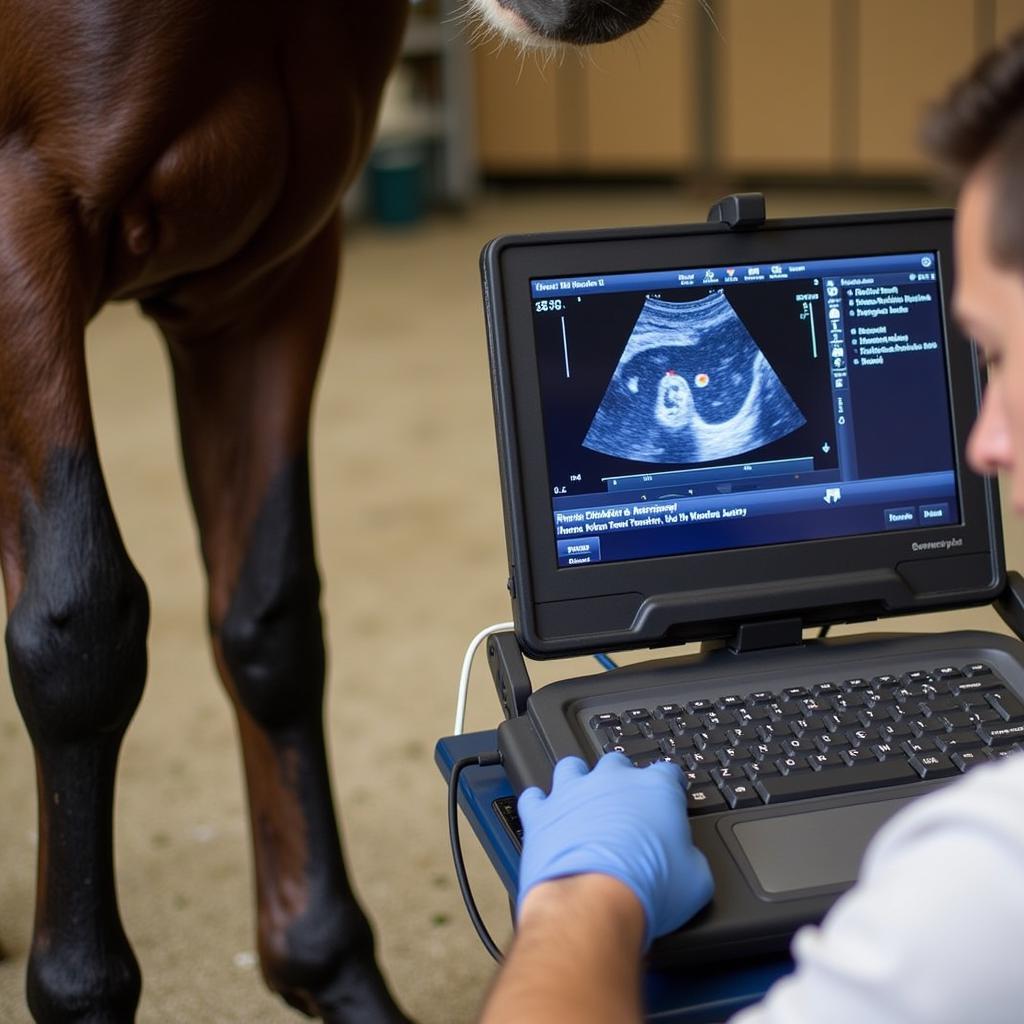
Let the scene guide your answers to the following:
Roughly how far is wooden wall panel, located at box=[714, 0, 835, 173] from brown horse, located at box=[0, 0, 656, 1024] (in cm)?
456

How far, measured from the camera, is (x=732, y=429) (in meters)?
0.83

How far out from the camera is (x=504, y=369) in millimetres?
793

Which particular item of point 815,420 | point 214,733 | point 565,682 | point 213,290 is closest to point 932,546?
point 815,420

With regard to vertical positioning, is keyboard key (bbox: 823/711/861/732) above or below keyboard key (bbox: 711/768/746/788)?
above

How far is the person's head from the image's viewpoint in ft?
1.68

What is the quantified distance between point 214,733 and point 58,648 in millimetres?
972

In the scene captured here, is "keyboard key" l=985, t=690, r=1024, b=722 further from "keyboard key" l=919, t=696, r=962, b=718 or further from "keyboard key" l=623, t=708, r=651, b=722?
"keyboard key" l=623, t=708, r=651, b=722

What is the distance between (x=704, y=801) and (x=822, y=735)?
0.27ft

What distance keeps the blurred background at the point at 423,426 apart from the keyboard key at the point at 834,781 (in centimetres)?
31

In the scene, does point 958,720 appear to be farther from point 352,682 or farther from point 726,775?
point 352,682

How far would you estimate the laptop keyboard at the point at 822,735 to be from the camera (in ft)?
2.38

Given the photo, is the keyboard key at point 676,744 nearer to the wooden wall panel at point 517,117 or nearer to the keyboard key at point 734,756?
the keyboard key at point 734,756

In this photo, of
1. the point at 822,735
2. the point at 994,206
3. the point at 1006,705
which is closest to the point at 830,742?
the point at 822,735

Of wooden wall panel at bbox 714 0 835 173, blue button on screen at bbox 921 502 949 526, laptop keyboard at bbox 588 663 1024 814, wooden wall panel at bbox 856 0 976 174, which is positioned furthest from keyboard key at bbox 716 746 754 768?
wooden wall panel at bbox 714 0 835 173
